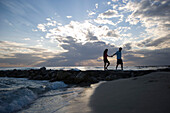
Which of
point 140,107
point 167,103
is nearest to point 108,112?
point 140,107

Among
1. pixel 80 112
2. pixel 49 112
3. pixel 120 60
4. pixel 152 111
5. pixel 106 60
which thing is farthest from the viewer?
pixel 106 60

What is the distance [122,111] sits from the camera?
58.8 inches

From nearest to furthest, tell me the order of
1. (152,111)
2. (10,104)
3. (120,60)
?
1. (152,111)
2. (10,104)
3. (120,60)

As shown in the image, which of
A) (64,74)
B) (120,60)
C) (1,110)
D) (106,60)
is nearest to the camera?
(1,110)

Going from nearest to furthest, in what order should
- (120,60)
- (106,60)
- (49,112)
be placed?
(49,112), (120,60), (106,60)

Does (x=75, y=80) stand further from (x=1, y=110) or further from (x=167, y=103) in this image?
(x=167, y=103)

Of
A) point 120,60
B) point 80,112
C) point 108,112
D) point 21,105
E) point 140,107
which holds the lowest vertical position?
point 21,105

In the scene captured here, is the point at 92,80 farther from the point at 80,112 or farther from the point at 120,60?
the point at 80,112

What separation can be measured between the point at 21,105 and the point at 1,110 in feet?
1.71

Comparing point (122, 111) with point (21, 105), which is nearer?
point (122, 111)

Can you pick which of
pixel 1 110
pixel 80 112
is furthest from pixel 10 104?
pixel 80 112

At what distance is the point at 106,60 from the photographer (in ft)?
34.1

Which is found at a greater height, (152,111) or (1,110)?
(152,111)

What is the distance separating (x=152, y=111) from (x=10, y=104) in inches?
141
